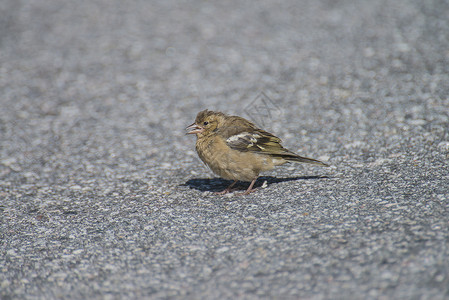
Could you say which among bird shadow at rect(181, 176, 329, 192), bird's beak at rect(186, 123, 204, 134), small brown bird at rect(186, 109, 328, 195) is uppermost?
bird's beak at rect(186, 123, 204, 134)

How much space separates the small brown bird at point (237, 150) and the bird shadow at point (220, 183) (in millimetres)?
212

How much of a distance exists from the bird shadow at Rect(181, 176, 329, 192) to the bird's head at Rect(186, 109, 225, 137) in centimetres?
65

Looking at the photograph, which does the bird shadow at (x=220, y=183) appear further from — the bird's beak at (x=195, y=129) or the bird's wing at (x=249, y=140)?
the bird's beak at (x=195, y=129)

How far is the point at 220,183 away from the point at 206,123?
2.76 ft

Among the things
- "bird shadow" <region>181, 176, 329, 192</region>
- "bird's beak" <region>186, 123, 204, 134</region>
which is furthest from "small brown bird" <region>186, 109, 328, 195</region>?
"bird shadow" <region>181, 176, 329, 192</region>

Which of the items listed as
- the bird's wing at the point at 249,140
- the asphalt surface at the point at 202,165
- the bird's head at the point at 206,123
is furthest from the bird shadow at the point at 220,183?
the bird's head at the point at 206,123

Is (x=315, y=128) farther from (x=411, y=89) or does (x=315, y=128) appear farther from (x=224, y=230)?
(x=224, y=230)

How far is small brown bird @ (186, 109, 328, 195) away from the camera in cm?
582

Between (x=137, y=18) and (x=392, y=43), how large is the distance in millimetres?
6398

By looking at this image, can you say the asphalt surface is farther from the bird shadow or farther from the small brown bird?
the small brown bird

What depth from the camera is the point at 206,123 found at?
620cm

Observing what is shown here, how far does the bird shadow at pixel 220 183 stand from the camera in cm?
617

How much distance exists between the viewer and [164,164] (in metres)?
7.11

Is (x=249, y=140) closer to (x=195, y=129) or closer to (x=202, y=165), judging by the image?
(x=195, y=129)
